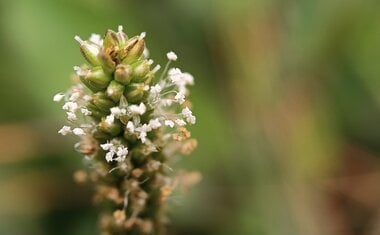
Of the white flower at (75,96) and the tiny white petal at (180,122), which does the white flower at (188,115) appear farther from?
the white flower at (75,96)

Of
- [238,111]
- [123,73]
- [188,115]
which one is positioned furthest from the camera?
[238,111]

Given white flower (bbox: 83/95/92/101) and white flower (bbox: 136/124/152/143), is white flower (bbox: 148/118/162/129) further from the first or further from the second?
white flower (bbox: 83/95/92/101)

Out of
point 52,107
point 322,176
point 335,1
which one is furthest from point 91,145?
point 335,1

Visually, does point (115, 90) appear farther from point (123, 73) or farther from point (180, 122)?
point (180, 122)

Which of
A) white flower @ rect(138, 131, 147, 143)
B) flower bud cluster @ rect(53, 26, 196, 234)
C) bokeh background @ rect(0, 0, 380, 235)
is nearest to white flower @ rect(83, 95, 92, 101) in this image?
flower bud cluster @ rect(53, 26, 196, 234)

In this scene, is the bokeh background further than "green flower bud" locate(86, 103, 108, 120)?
Yes

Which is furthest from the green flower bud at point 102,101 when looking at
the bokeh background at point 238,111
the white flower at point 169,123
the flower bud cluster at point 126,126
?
the bokeh background at point 238,111

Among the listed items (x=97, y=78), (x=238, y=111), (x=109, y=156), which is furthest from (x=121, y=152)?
(x=238, y=111)
